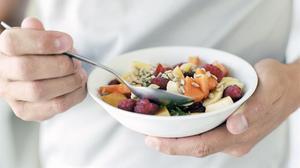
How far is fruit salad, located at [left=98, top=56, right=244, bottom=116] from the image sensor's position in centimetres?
67

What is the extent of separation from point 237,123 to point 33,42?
283 mm

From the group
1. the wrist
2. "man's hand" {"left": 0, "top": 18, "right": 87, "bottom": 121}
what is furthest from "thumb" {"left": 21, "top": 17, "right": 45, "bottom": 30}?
the wrist

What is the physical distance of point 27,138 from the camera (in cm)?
104

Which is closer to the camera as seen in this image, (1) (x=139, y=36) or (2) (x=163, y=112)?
(2) (x=163, y=112)

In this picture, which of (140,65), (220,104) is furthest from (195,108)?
(140,65)

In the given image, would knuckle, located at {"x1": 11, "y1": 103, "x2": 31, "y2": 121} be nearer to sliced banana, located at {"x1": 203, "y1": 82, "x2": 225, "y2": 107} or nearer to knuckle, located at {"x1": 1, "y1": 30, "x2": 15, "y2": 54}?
knuckle, located at {"x1": 1, "y1": 30, "x2": 15, "y2": 54}

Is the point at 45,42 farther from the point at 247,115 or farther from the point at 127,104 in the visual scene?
the point at 247,115

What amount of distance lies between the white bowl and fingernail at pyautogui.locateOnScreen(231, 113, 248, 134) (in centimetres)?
2

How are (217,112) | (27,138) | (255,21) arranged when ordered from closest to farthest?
1. (217,112)
2. (255,21)
3. (27,138)

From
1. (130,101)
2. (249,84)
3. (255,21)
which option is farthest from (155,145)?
(255,21)

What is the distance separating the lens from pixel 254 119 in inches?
27.6

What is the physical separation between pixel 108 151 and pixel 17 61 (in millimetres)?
258

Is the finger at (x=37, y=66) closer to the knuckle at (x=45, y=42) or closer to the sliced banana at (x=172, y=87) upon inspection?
the knuckle at (x=45, y=42)

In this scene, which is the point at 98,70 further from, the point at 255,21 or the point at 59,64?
the point at 255,21
